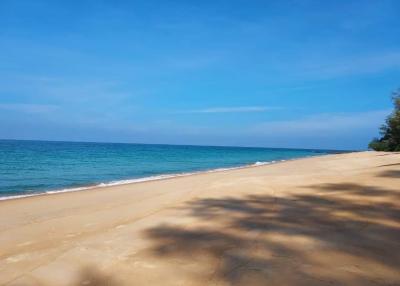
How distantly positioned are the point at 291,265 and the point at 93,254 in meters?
2.32

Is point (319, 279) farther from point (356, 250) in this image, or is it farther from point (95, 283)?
point (95, 283)

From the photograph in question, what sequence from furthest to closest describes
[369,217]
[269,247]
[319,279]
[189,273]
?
[369,217]
[269,247]
[189,273]
[319,279]

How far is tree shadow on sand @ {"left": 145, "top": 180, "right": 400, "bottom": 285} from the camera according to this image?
3.49 m

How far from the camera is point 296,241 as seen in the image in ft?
14.6

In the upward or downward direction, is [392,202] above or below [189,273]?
above

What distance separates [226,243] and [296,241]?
854mm

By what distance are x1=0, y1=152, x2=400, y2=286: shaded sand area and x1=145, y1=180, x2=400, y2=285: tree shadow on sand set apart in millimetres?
11

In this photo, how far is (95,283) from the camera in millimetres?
3559

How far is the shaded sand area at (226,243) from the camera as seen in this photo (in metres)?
3.58

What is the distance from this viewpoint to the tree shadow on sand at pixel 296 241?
3.49 m

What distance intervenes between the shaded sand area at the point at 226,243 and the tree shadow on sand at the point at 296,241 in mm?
11

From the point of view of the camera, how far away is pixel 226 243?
4.54 meters

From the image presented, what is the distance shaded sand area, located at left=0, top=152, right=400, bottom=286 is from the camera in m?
3.58

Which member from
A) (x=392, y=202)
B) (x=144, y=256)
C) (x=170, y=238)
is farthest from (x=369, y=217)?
(x=144, y=256)
